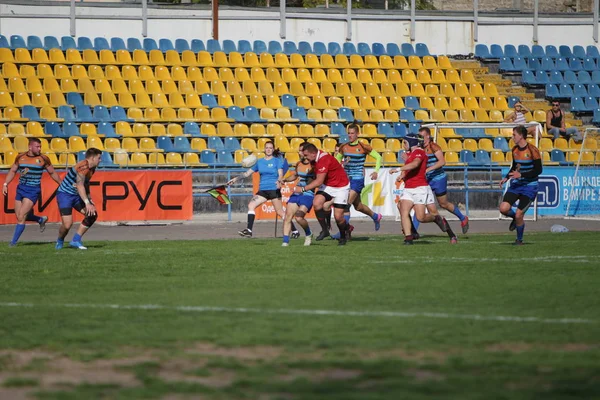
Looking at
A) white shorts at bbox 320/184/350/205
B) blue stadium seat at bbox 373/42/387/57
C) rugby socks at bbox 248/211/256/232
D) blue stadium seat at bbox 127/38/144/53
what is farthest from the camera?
blue stadium seat at bbox 373/42/387/57

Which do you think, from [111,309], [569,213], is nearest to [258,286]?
[111,309]

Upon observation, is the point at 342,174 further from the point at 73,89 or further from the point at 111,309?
the point at 73,89

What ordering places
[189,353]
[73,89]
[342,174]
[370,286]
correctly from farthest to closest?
[73,89], [342,174], [370,286], [189,353]

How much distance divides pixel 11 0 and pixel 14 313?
26.5 metres

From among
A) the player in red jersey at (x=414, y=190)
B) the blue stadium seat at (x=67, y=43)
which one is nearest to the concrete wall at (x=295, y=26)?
the blue stadium seat at (x=67, y=43)

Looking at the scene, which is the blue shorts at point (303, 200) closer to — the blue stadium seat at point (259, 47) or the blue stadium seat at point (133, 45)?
the blue stadium seat at point (133, 45)

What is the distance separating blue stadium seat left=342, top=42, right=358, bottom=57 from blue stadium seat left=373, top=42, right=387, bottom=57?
2.55 ft

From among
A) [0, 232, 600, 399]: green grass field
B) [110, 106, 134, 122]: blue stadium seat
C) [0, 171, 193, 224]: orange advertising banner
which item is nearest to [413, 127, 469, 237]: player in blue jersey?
[0, 232, 600, 399]: green grass field

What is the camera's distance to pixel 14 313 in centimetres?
1068

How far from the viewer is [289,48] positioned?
120 feet

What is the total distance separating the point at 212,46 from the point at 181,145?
5826 millimetres

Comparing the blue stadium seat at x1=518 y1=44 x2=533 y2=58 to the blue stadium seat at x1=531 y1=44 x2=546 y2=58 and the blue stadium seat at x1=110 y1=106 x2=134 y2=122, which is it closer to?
the blue stadium seat at x1=531 y1=44 x2=546 y2=58

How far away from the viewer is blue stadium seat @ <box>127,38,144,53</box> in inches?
1368

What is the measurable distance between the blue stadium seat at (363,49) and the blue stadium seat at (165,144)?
9.35 meters
